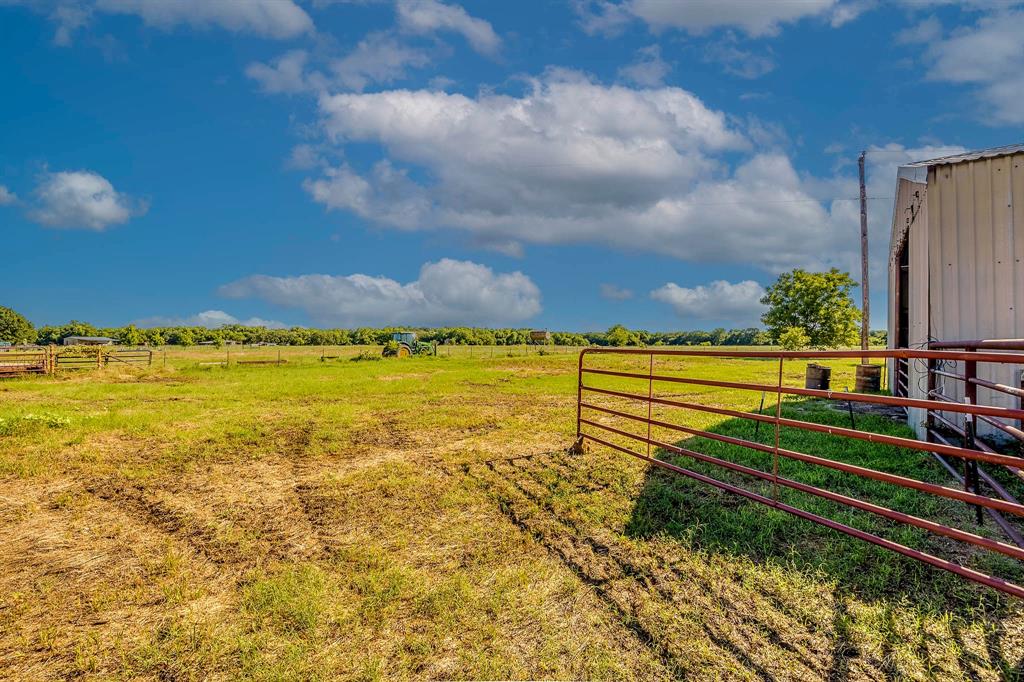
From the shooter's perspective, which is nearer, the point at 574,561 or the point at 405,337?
the point at 574,561

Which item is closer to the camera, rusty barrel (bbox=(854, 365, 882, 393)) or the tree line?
rusty barrel (bbox=(854, 365, 882, 393))

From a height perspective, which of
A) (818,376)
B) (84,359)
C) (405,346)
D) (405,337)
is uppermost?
(405,337)

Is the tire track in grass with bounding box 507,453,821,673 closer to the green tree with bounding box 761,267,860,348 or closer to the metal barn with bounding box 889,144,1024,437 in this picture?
the metal barn with bounding box 889,144,1024,437

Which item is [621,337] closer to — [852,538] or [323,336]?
[323,336]

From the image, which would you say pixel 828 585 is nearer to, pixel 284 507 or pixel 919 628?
pixel 919 628

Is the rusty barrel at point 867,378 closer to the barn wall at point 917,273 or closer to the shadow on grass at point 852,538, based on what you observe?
the barn wall at point 917,273

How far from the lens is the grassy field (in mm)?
2459

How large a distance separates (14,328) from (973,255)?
446ft

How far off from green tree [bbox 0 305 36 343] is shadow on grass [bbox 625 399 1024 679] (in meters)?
128

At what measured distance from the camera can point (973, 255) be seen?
618 centimetres

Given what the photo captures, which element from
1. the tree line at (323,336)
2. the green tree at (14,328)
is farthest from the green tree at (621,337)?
the green tree at (14,328)

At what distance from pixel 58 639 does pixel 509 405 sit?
899cm

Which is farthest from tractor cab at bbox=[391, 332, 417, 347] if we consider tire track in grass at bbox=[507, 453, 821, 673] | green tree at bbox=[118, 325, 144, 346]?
green tree at bbox=[118, 325, 144, 346]

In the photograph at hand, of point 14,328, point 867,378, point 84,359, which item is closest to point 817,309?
point 867,378
